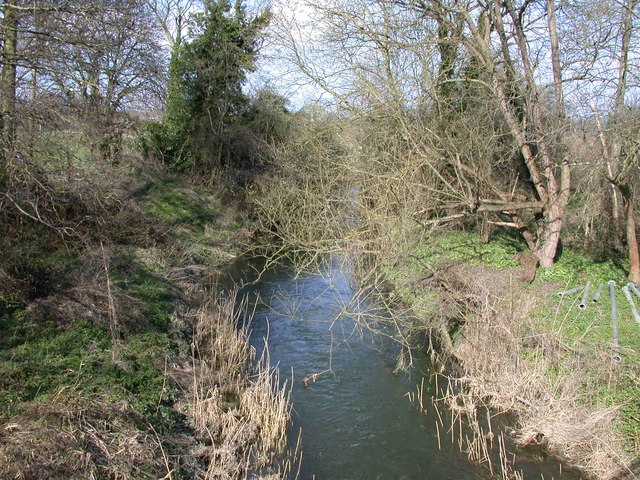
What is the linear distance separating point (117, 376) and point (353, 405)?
11.1 feet

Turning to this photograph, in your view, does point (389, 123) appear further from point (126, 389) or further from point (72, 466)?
point (72, 466)

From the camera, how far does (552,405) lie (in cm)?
653

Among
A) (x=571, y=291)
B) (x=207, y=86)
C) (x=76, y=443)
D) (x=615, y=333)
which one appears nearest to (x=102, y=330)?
(x=76, y=443)

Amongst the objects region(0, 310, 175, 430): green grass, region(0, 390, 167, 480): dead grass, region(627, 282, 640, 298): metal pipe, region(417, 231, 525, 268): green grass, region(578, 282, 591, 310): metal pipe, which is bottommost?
region(0, 390, 167, 480): dead grass

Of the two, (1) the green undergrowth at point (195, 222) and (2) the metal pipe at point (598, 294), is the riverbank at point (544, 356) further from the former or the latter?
(1) the green undergrowth at point (195, 222)

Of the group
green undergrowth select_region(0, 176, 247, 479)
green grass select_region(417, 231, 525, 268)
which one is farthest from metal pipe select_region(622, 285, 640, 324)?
green undergrowth select_region(0, 176, 247, 479)

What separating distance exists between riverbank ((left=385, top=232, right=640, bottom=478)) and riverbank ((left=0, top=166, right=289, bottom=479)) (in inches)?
124

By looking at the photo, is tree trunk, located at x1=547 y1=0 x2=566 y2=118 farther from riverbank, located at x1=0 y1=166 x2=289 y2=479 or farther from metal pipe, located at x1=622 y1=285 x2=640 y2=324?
riverbank, located at x1=0 y1=166 x2=289 y2=479

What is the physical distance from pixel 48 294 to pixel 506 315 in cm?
717

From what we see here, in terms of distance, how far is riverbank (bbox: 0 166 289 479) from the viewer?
4.96 metres

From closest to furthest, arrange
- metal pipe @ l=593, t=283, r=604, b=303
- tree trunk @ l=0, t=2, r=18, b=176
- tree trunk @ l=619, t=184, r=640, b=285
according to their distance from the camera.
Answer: tree trunk @ l=0, t=2, r=18, b=176 → metal pipe @ l=593, t=283, r=604, b=303 → tree trunk @ l=619, t=184, r=640, b=285

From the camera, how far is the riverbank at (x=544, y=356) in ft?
19.5

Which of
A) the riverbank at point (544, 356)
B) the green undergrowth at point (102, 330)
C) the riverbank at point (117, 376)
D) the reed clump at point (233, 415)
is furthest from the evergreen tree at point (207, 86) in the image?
the reed clump at point (233, 415)

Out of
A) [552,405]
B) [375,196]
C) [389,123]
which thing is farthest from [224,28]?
[552,405]
